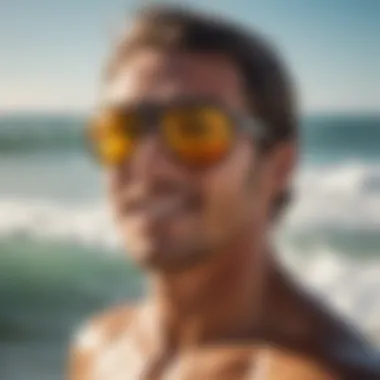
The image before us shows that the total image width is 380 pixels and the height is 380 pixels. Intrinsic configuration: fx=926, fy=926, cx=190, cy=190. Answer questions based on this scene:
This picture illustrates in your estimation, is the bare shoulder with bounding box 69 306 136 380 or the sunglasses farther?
the bare shoulder with bounding box 69 306 136 380

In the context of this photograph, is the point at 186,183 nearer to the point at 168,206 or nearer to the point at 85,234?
the point at 168,206

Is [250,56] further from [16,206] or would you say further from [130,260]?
[16,206]

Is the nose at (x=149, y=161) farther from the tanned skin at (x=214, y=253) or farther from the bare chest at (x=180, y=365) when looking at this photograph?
the bare chest at (x=180, y=365)

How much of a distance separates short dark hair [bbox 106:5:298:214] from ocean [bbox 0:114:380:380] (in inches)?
1.9

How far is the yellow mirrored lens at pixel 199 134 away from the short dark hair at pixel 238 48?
0.05 metres

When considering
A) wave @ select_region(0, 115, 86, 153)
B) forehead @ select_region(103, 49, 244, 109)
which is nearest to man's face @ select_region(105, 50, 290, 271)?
forehead @ select_region(103, 49, 244, 109)

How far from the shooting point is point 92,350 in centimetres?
140

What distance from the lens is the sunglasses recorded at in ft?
3.99

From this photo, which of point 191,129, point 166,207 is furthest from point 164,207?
point 191,129

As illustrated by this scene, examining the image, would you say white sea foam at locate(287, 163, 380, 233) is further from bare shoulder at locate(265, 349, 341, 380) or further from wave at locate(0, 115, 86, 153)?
wave at locate(0, 115, 86, 153)

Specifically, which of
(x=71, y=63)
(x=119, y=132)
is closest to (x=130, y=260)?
(x=119, y=132)

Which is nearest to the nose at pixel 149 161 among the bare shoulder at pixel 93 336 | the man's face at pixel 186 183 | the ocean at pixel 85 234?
the man's face at pixel 186 183

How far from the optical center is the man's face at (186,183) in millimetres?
1243

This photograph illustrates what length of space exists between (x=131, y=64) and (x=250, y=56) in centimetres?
17
